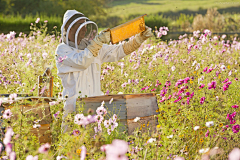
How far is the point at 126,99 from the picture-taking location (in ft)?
7.43

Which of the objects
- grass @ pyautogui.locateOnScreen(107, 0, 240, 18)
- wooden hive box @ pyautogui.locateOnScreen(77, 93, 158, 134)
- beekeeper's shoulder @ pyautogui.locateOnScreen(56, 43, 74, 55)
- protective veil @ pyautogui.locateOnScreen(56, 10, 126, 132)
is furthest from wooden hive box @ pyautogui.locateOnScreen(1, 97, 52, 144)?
grass @ pyautogui.locateOnScreen(107, 0, 240, 18)

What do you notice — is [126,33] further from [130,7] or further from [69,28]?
[130,7]

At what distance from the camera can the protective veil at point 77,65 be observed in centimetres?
270

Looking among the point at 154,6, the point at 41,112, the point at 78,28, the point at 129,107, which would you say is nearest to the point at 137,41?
the point at 78,28

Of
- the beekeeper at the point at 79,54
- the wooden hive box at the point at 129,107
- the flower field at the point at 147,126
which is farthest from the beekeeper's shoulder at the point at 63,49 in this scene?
the wooden hive box at the point at 129,107

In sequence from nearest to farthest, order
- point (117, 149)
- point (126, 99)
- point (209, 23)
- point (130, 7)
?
1. point (117, 149)
2. point (126, 99)
3. point (209, 23)
4. point (130, 7)

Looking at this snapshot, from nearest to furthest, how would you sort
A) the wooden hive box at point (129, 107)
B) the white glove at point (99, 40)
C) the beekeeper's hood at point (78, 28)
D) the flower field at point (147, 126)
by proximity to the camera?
the flower field at point (147, 126) < the wooden hive box at point (129, 107) < the white glove at point (99, 40) < the beekeeper's hood at point (78, 28)

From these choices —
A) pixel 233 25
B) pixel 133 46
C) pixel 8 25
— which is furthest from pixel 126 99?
pixel 233 25

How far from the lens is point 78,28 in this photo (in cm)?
280

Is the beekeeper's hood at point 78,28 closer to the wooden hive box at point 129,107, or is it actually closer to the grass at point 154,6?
the wooden hive box at point 129,107

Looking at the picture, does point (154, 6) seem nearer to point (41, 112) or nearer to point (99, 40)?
point (99, 40)

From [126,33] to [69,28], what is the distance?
0.60 m

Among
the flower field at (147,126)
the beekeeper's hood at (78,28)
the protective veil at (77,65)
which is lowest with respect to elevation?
the flower field at (147,126)

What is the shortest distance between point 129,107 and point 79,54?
808 mm
